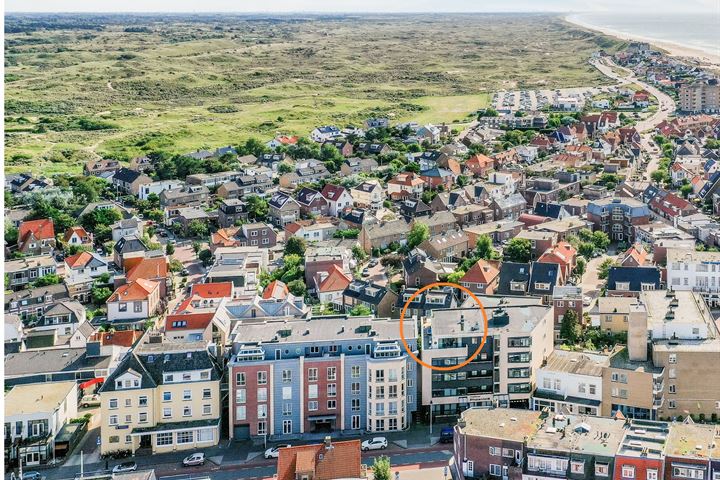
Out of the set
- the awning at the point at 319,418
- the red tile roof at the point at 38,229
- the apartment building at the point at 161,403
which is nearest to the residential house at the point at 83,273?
the red tile roof at the point at 38,229

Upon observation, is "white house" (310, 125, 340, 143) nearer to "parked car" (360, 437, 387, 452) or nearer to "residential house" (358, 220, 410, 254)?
"residential house" (358, 220, 410, 254)

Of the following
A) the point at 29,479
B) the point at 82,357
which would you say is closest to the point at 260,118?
the point at 82,357

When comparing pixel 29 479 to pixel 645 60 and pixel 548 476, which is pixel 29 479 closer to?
pixel 548 476

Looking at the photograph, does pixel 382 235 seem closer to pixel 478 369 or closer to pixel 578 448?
pixel 478 369

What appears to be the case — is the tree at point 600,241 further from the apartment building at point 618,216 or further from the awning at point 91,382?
the awning at point 91,382

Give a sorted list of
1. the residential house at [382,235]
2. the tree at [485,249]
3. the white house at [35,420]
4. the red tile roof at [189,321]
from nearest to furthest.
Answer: the white house at [35,420] → the red tile roof at [189,321] → the tree at [485,249] → the residential house at [382,235]

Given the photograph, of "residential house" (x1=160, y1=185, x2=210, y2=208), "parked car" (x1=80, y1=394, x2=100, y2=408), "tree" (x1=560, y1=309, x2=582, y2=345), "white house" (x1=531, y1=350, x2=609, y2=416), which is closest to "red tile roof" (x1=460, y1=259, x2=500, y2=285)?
"tree" (x1=560, y1=309, x2=582, y2=345)
